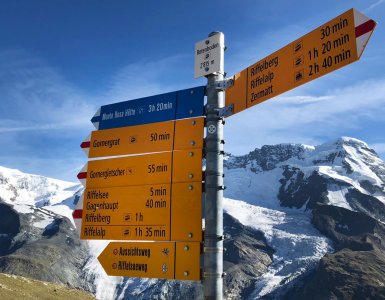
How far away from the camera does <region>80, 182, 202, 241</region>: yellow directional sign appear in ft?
27.7

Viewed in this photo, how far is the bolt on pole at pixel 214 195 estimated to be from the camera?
7.78m

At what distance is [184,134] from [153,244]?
219 centimetres

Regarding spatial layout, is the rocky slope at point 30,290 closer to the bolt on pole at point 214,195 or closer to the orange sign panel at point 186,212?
the orange sign panel at point 186,212

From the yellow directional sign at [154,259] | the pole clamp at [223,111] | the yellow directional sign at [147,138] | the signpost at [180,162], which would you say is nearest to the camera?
the signpost at [180,162]

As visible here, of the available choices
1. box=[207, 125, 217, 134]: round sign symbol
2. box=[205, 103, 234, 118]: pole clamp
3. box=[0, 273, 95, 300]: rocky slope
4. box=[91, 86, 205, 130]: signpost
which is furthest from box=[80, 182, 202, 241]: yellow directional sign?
box=[0, 273, 95, 300]: rocky slope

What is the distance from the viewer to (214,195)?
8.08 meters

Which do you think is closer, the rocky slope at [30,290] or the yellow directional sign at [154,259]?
the yellow directional sign at [154,259]

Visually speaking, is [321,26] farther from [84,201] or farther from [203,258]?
[84,201]

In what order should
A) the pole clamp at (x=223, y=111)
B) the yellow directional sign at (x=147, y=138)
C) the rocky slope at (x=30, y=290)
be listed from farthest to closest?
the rocky slope at (x=30, y=290) → the yellow directional sign at (x=147, y=138) → the pole clamp at (x=223, y=111)

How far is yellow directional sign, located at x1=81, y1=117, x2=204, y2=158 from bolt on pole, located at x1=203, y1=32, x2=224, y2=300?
360 millimetres

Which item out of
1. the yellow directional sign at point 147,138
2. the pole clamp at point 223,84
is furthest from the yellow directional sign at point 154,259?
the pole clamp at point 223,84

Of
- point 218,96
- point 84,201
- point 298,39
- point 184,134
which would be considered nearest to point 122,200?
point 84,201

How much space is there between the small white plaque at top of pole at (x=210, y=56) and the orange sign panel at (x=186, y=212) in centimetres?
216

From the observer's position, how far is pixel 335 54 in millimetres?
7352
